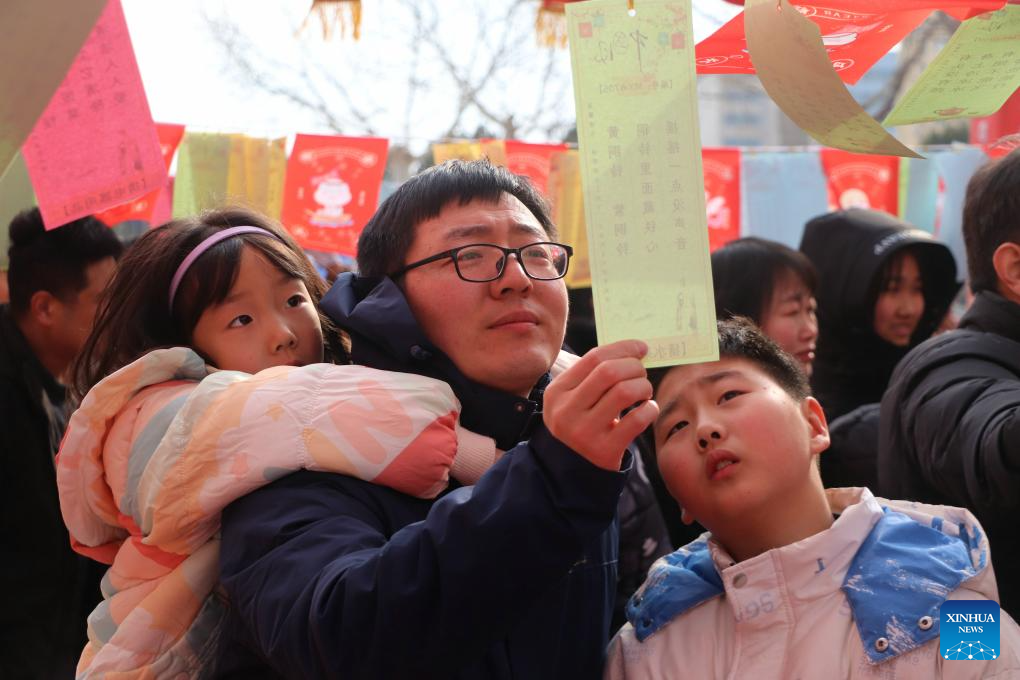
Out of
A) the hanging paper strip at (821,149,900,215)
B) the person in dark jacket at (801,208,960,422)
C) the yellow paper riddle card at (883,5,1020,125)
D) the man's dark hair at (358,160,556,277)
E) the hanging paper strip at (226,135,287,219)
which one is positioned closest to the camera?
the yellow paper riddle card at (883,5,1020,125)

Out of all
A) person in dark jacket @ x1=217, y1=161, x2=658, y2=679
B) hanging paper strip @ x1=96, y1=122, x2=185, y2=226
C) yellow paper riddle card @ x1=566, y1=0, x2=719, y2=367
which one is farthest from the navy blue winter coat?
hanging paper strip @ x1=96, y1=122, x2=185, y2=226

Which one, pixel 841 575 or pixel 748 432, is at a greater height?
pixel 748 432

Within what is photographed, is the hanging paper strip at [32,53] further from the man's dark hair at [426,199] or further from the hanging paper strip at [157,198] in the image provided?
the hanging paper strip at [157,198]

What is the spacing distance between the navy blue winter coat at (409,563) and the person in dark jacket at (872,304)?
8.48 feet

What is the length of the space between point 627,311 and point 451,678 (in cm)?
61

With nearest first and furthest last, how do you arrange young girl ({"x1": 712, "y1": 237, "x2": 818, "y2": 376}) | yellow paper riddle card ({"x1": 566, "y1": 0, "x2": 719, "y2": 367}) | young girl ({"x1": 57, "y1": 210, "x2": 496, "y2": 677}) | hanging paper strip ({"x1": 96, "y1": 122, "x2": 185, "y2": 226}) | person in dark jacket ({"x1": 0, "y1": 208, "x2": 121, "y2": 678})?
yellow paper riddle card ({"x1": 566, "y1": 0, "x2": 719, "y2": 367}) < young girl ({"x1": 57, "y1": 210, "x2": 496, "y2": 677}) < person in dark jacket ({"x1": 0, "y1": 208, "x2": 121, "y2": 678}) < young girl ({"x1": 712, "y1": 237, "x2": 818, "y2": 376}) < hanging paper strip ({"x1": 96, "y1": 122, "x2": 185, "y2": 226})

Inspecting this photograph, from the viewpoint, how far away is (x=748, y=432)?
70.6 inches

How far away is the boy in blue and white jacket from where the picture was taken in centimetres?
160

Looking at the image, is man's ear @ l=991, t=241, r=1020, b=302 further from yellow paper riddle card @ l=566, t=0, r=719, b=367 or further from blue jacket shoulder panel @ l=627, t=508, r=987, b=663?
yellow paper riddle card @ l=566, t=0, r=719, b=367

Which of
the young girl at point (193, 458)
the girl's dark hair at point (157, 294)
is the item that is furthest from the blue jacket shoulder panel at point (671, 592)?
the girl's dark hair at point (157, 294)

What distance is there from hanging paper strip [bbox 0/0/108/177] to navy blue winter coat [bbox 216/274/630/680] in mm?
610

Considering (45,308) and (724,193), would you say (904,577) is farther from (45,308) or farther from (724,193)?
(724,193)

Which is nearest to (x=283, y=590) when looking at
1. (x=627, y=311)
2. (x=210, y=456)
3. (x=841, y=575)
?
(x=210, y=456)

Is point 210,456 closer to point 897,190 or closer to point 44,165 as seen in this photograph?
point 44,165
